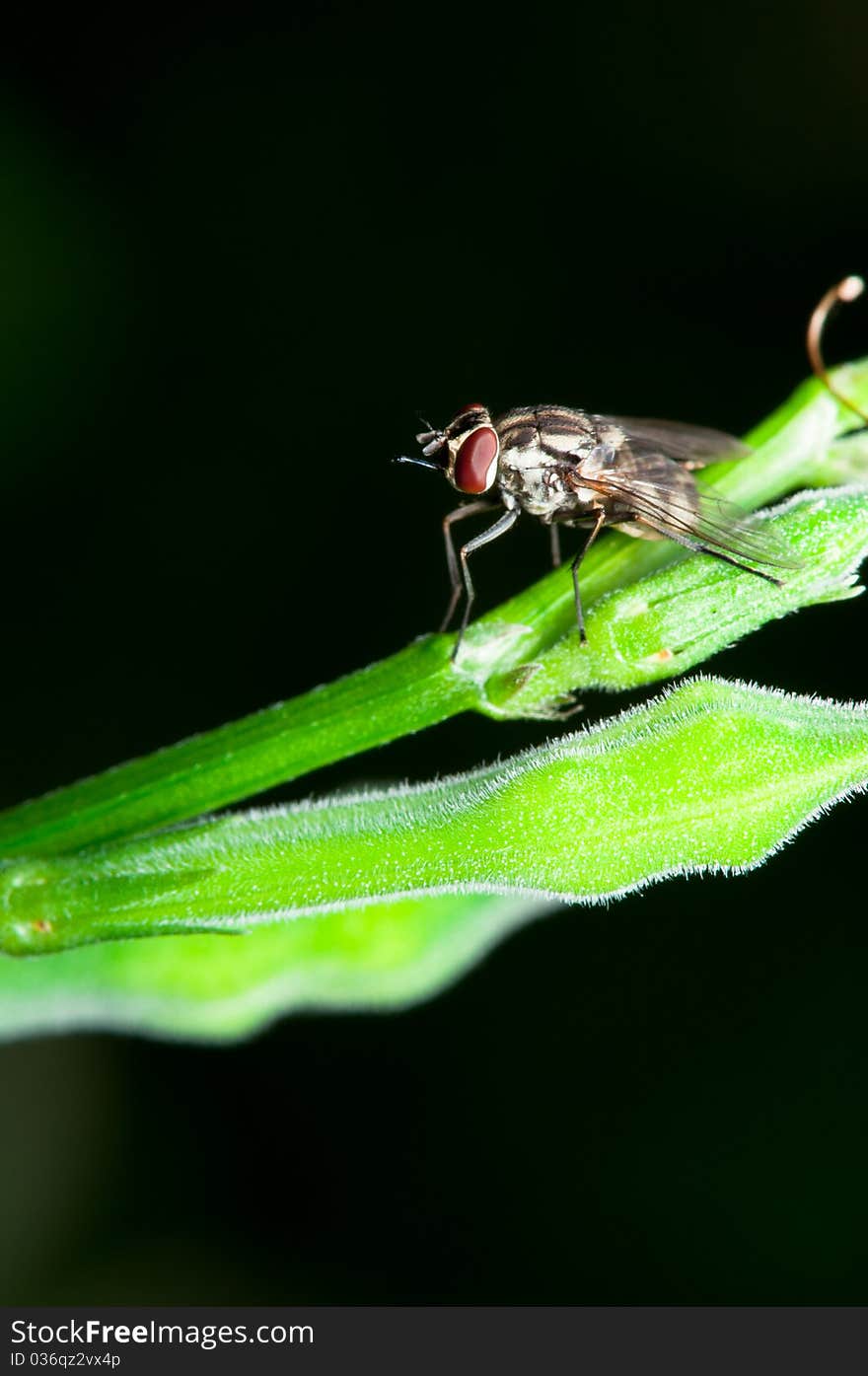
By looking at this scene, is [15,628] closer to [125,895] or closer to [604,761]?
[125,895]

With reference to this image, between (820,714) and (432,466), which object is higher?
(432,466)

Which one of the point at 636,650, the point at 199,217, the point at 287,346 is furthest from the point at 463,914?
the point at 199,217

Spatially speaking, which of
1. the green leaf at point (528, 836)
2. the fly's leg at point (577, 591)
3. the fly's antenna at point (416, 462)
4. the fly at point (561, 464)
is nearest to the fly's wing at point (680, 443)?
the fly at point (561, 464)

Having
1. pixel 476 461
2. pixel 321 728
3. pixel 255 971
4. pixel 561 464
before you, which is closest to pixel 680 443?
pixel 561 464

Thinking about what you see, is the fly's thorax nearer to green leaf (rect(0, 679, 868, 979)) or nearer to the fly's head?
the fly's head

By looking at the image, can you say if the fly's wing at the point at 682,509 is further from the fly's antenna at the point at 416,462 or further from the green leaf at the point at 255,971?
the green leaf at the point at 255,971

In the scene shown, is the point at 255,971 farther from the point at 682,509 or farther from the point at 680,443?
the point at 680,443
